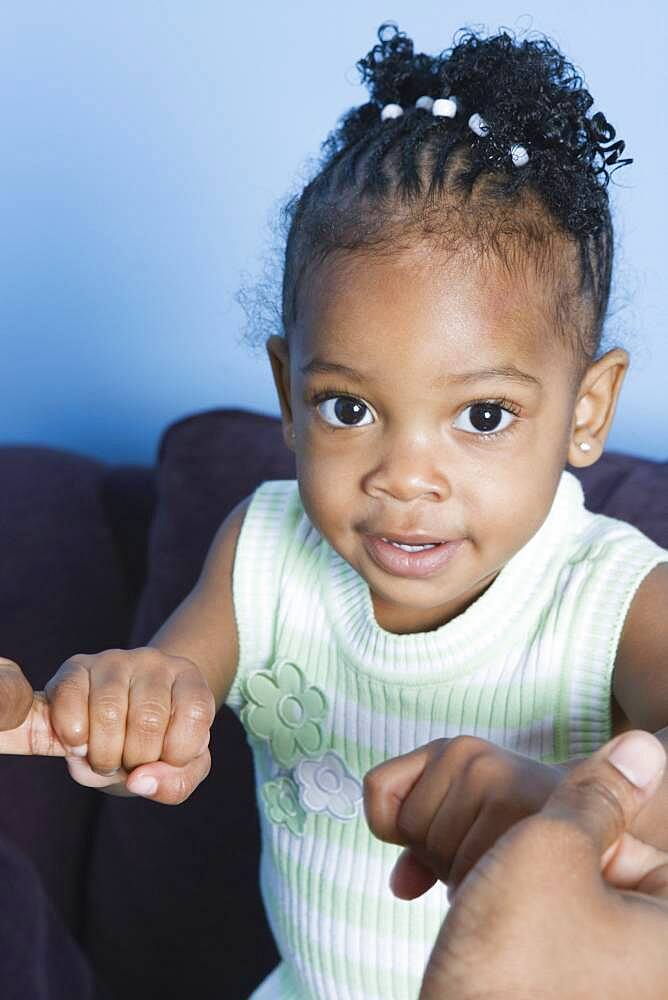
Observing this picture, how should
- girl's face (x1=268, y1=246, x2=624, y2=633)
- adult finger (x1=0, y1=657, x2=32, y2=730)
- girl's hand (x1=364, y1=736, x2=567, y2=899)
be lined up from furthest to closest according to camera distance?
girl's face (x1=268, y1=246, x2=624, y2=633) < adult finger (x1=0, y1=657, x2=32, y2=730) < girl's hand (x1=364, y1=736, x2=567, y2=899)

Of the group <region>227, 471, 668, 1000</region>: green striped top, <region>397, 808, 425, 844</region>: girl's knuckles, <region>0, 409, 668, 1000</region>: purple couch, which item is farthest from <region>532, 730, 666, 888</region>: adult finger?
<region>0, 409, 668, 1000</region>: purple couch

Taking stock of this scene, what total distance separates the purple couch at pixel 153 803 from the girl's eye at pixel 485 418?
0.41m

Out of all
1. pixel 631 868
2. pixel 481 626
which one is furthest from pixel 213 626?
pixel 631 868

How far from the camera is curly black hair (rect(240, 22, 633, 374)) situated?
95 cm

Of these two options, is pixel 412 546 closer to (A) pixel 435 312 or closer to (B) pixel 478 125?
(A) pixel 435 312

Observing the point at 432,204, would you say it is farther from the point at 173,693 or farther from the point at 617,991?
the point at 617,991

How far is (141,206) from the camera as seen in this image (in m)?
1.77

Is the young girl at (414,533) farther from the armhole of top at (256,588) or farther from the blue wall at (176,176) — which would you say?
the blue wall at (176,176)

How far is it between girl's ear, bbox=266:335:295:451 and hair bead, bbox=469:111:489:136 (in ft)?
0.79

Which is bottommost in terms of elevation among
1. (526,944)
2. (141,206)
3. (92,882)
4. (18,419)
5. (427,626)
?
(92,882)

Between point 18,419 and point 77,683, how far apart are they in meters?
1.21

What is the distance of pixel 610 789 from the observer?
25.1 inches

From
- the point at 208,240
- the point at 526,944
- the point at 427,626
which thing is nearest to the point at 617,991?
the point at 526,944

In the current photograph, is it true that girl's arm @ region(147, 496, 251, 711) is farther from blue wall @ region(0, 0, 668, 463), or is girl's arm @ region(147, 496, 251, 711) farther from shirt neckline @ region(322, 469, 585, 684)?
blue wall @ region(0, 0, 668, 463)
